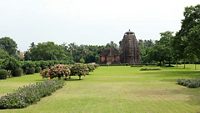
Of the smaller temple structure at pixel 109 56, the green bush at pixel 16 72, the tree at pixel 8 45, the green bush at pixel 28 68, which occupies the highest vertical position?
the tree at pixel 8 45

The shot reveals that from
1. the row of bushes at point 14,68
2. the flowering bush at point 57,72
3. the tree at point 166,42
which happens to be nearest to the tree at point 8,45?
the tree at point 166,42

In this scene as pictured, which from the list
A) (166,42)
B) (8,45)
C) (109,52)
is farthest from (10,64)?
(8,45)

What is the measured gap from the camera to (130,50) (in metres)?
129

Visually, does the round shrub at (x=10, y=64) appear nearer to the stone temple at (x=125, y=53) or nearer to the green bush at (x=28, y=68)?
the green bush at (x=28, y=68)

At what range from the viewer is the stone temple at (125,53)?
12888 cm

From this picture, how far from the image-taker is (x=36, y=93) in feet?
67.5

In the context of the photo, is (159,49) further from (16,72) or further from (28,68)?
(16,72)

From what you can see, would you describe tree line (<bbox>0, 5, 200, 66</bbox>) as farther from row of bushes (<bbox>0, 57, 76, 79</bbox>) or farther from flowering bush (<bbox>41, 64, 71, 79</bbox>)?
row of bushes (<bbox>0, 57, 76, 79</bbox>)

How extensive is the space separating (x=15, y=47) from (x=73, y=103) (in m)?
125

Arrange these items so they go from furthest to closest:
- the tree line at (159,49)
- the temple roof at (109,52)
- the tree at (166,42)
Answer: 1. the temple roof at (109,52)
2. the tree at (166,42)
3. the tree line at (159,49)

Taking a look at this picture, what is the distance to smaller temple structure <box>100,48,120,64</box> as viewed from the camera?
135875 mm

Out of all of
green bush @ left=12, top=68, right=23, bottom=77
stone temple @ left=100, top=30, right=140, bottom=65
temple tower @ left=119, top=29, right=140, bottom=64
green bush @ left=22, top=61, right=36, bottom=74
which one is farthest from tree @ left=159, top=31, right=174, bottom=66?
green bush @ left=12, top=68, right=23, bottom=77

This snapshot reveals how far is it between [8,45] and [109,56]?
113 feet

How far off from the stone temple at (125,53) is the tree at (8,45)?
99.1 ft
